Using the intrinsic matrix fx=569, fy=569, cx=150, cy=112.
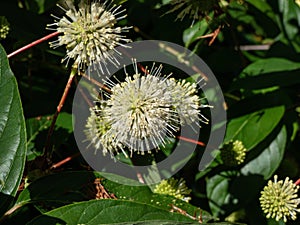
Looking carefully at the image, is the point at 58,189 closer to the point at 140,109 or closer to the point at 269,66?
the point at 140,109

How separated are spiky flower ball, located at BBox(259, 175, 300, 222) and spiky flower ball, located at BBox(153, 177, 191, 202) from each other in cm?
29

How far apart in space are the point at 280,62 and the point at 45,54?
0.96 metres

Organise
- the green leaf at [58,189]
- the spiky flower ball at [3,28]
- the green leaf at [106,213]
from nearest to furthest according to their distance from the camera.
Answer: the green leaf at [106,213], the green leaf at [58,189], the spiky flower ball at [3,28]

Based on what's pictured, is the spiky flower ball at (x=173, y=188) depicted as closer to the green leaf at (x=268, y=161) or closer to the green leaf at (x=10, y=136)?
the green leaf at (x=268, y=161)

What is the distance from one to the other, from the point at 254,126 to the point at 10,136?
103 centimetres

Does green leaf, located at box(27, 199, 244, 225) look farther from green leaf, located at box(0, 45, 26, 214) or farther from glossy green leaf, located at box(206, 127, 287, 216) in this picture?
glossy green leaf, located at box(206, 127, 287, 216)

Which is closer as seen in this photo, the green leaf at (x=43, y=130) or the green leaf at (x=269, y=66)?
the green leaf at (x=43, y=130)

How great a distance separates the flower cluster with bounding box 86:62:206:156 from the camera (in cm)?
178

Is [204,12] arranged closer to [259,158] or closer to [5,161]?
A: [259,158]

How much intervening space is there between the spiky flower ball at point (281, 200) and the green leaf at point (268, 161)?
0.30 meters

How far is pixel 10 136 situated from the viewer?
62.8 inches

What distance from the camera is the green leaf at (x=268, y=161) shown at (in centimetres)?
223

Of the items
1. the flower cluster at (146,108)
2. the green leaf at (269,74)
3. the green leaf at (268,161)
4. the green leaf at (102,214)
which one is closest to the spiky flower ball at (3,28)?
the flower cluster at (146,108)

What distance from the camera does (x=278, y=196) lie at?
190 cm
